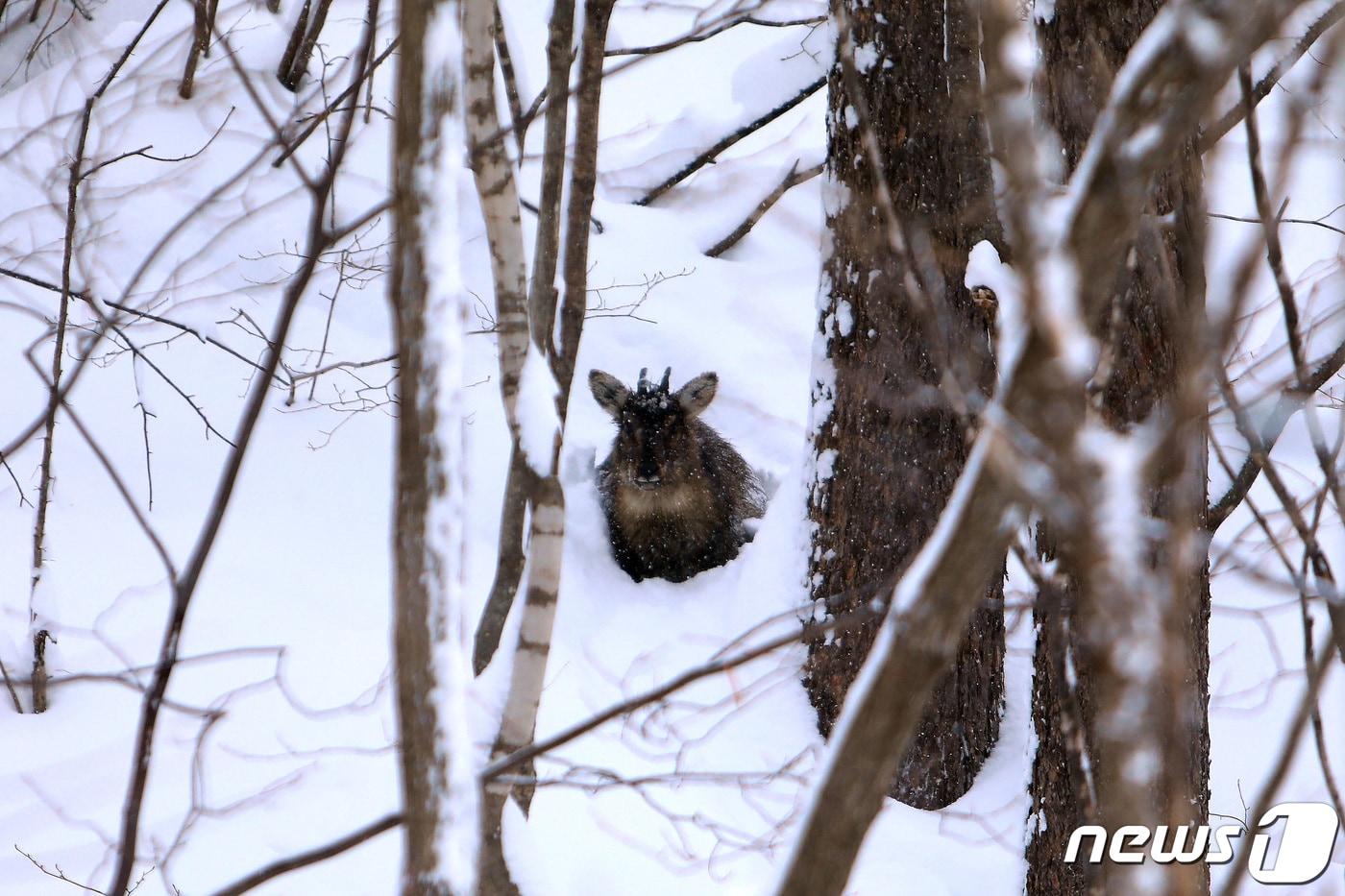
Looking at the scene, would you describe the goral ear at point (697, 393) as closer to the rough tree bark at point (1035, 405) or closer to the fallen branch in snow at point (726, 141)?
the fallen branch in snow at point (726, 141)

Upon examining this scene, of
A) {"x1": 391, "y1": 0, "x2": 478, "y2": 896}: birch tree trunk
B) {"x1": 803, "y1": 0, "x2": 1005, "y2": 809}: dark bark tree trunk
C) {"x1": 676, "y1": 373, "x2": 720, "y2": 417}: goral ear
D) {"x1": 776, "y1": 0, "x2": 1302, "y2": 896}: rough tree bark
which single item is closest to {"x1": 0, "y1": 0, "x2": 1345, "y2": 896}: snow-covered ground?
{"x1": 391, "y1": 0, "x2": 478, "y2": 896}: birch tree trunk

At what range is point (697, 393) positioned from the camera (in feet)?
22.0

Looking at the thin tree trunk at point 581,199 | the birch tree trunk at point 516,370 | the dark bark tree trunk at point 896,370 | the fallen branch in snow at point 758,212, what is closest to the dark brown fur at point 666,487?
the fallen branch in snow at point 758,212

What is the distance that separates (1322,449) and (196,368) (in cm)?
→ 554

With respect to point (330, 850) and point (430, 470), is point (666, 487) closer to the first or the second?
point (330, 850)

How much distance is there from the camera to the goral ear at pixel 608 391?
653 centimetres

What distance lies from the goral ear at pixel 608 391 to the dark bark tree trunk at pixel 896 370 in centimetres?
219

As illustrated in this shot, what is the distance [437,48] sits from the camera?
4.16ft

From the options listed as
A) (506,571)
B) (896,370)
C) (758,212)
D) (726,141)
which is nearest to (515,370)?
(506,571)

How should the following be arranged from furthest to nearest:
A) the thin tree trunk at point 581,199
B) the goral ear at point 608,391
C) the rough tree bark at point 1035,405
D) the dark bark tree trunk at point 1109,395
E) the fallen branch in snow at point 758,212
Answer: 1. the fallen branch in snow at point 758,212
2. the goral ear at point 608,391
3. the thin tree trunk at point 581,199
4. the dark bark tree trunk at point 1109,395
5. the rough tree bark at point 1035,405

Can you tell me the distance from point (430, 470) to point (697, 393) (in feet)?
18.0

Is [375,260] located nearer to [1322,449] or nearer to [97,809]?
[97,809]

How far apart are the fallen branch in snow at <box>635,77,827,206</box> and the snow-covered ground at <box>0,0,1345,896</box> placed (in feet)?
0.43

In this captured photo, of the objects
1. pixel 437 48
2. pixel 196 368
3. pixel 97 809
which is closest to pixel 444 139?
pixel 437 48
